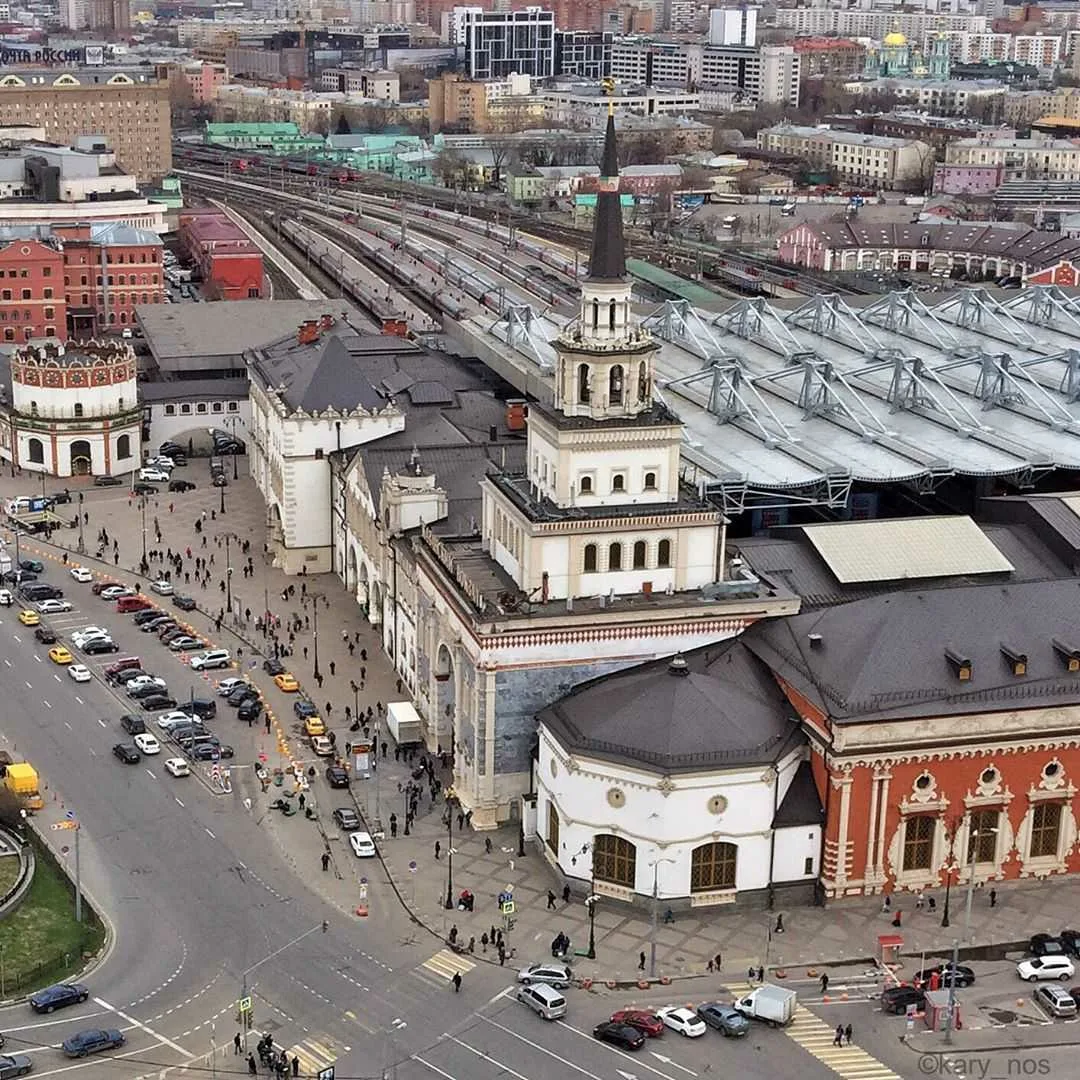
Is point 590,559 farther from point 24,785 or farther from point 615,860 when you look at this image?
point 24,785

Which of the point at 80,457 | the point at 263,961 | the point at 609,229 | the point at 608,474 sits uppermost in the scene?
the point at 609,229

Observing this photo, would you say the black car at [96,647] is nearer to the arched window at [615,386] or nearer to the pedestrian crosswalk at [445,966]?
the arched window at [615,386]

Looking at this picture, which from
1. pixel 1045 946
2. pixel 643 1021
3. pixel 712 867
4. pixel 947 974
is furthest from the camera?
pixel 712 867

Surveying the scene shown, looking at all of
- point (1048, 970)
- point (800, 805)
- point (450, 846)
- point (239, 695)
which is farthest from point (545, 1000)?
point (239, 695)

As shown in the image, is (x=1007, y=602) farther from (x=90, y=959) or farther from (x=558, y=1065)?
(x=90, y=959)

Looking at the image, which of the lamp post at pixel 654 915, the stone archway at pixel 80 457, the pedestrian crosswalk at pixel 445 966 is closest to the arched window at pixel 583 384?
the lamp post at pixel 654 915

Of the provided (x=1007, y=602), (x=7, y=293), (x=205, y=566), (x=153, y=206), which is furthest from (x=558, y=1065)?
(x=153, y=206)

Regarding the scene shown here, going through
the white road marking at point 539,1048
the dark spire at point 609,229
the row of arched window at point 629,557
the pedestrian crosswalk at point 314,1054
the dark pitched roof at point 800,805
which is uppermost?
the dark spire at point 609,229
